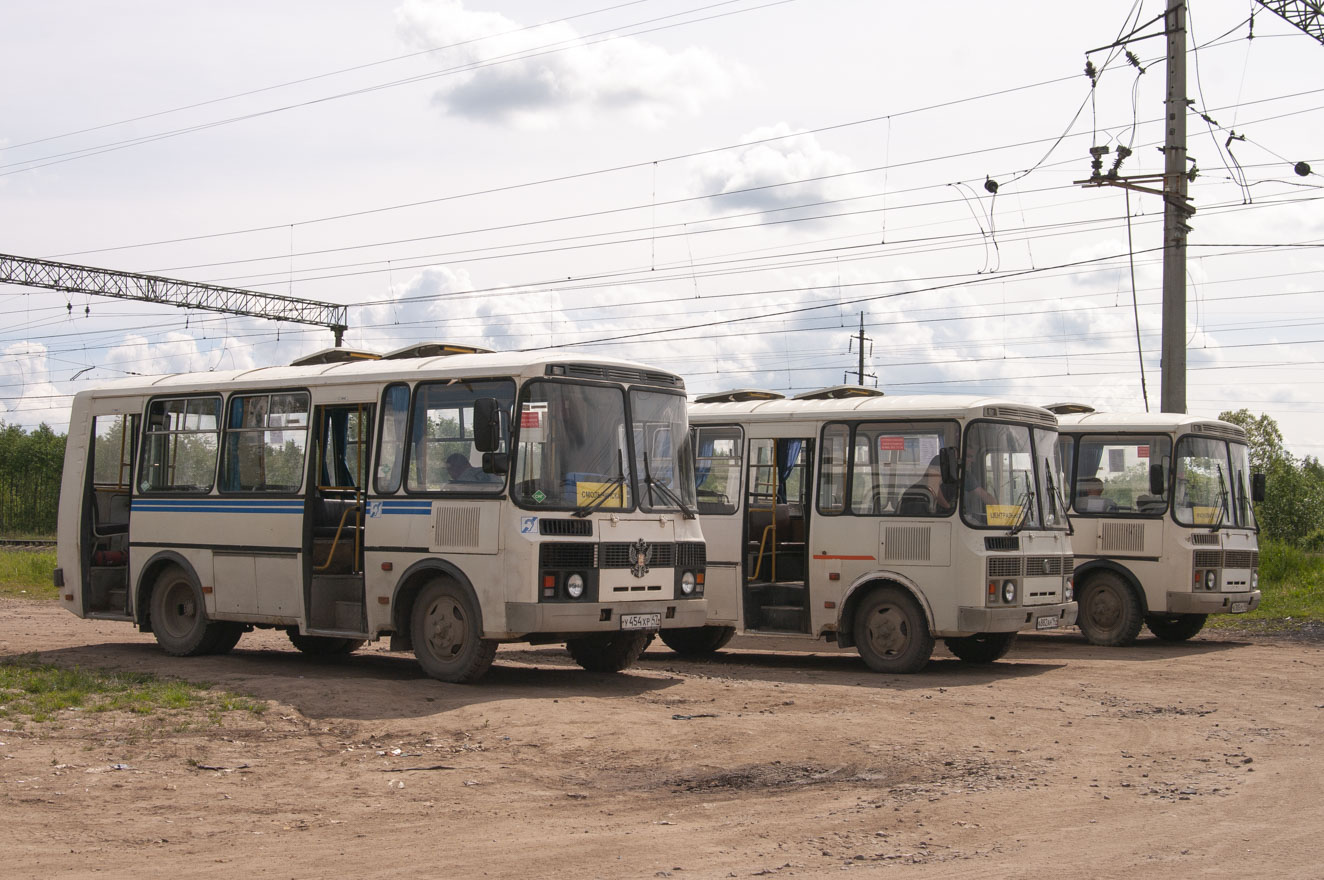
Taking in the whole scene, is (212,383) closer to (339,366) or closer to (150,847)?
(339,366)

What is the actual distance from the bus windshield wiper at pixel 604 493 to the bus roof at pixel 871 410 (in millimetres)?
3605

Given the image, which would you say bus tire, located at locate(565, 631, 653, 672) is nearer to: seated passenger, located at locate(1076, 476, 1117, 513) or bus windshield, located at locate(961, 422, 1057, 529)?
bus windshield, located at locate(961, 422, 1057, 529)

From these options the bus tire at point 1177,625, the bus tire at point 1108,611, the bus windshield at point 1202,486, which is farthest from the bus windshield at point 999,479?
the bus tire at point 1177,625

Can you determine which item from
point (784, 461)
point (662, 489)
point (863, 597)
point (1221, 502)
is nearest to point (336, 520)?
point (662, 489)

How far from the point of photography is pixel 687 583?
1370cm

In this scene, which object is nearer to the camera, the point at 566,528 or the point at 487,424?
the point at 487,424

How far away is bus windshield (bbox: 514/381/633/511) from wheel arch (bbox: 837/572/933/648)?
340 centimetres

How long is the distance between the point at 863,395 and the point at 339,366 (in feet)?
19.2

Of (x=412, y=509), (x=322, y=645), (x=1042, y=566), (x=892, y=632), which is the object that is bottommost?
(x=322, y=645)

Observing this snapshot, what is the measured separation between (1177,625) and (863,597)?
21.2ft

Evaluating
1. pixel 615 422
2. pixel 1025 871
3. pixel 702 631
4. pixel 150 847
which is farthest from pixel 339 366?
pixel 1025 871

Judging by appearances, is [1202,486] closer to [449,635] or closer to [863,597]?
[863,597]

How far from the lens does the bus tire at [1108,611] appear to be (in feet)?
60.5

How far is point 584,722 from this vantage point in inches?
434
